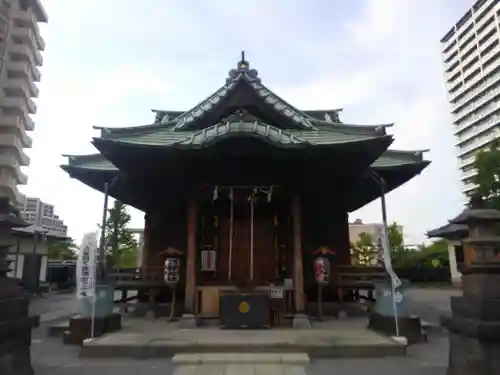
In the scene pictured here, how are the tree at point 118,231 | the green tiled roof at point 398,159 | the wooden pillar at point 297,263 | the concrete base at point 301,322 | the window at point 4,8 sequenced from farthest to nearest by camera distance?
the window at point 4,8
the tree at point 118,231
the green tiled roof at point 398,159
the wooden pillar at point 297,263
the concrete base at point 301,322

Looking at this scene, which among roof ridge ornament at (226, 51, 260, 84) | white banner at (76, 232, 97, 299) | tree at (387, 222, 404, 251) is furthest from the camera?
tree at (387, 222, 404, 251)

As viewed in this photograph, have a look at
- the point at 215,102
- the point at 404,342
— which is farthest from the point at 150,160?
the point at 404,342

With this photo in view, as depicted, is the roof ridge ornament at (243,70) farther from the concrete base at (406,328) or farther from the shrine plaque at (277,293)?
the concrete base at (406,328)

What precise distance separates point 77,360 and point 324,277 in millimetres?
Answer: 6610

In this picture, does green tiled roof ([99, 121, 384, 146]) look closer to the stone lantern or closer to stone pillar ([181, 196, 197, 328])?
stone pillar ([181, 196, 197, 328])

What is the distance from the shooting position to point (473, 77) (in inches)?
3022

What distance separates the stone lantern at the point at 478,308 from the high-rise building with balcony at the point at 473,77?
227 ft

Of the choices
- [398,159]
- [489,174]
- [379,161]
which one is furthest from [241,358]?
[489,174]

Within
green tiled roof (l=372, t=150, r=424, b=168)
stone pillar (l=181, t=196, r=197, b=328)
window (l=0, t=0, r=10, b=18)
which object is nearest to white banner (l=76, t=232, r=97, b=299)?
stone pillar (l=181, t=196, r=197, b=328)

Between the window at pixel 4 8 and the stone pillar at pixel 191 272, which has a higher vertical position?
the window at pixel 4 8

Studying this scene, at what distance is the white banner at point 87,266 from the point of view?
8461 millimetres

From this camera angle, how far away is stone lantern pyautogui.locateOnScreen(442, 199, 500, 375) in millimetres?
5098

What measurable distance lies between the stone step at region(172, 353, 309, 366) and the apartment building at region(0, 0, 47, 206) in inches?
1852

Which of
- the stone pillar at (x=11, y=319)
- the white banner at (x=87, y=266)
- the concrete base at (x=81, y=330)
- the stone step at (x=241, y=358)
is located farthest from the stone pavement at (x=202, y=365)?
the white banner at (x=87, y=266)
